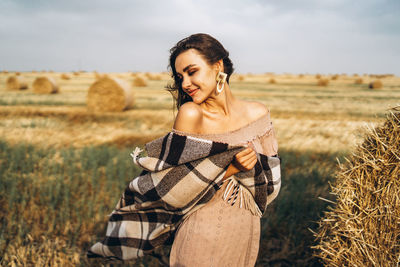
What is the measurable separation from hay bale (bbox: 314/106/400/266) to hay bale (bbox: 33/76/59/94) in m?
17.1

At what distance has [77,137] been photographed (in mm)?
7176

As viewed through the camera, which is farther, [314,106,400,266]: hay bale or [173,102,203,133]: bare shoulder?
[314,106,400,266]: hay bale

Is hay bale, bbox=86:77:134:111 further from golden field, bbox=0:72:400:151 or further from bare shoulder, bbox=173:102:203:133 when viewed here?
bare shoulder, bbox=173:102:203:133

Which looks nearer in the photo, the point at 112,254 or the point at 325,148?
the point at 112,254

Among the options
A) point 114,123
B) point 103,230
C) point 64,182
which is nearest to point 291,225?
point 103,230

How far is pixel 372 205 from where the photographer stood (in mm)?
2150

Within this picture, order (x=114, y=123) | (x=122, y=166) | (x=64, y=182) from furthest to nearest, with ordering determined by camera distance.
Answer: (x=114, y=123), (x=122, y=166), (x=64, y=182)

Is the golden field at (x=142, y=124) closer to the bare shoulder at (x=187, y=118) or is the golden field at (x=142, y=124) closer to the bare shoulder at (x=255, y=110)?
the bare shoulder at (x=255, y=110)

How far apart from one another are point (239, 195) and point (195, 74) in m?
0.81

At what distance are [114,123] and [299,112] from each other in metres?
6.51

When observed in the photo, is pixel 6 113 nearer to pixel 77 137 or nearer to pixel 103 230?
pixel 77 137

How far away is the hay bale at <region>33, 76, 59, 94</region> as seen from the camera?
16.0 m

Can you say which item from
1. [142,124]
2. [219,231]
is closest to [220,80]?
[219,231]

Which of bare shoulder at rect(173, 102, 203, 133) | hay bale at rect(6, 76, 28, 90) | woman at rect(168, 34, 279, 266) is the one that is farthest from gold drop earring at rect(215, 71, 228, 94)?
hay bale at rect(6, 76, 28, 90)
